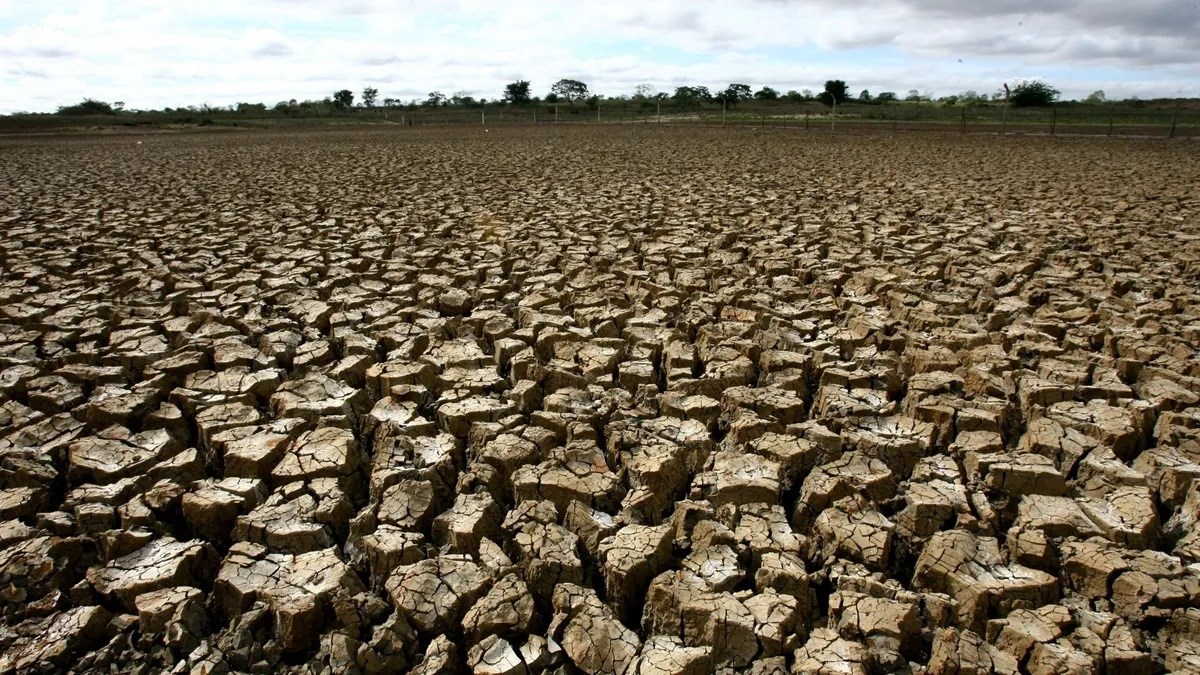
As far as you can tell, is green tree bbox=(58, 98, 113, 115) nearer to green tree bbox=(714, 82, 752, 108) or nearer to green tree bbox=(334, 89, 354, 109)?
green tree bbox=(334, 89, 354, 109)

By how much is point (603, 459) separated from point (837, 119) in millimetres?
31314

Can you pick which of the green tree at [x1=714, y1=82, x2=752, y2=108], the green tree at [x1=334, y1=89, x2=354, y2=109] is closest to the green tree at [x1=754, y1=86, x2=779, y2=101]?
the green tree at [x1=714, y1=82, x2=752, y2=108]

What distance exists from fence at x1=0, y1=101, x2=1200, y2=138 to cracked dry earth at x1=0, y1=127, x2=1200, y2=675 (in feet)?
65.3

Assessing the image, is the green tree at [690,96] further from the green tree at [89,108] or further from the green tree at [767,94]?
the green tree at [89,108]

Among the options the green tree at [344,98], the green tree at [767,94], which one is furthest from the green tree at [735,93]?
the green tree at [344,98]

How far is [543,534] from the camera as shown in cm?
200

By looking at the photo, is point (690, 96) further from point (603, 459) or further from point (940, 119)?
point (603, 459)

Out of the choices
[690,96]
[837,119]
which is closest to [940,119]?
[837,119]

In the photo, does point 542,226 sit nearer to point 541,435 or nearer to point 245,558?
point 541,435

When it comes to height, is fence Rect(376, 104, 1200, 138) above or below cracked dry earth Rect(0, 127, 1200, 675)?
above

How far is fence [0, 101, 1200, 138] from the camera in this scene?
22.4 metres

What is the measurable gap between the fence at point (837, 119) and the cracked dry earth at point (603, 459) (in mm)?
19913

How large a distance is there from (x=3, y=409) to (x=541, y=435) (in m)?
2.10

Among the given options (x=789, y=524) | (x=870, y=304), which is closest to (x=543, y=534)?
(x=789, y=524)
